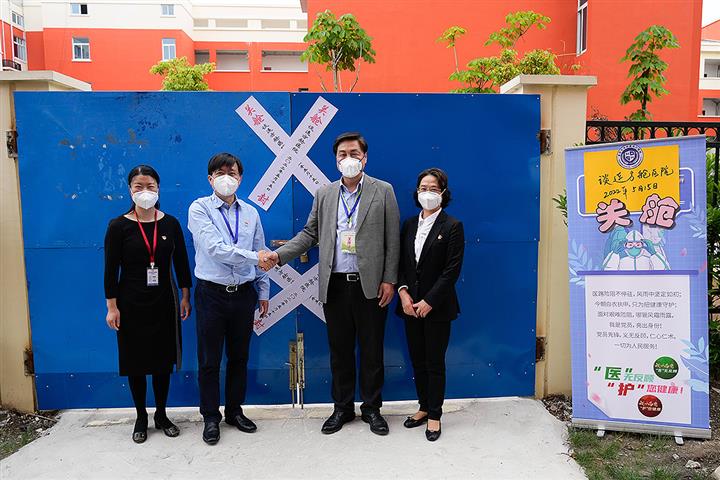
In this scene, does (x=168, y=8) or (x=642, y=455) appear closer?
(x=642, y=455)

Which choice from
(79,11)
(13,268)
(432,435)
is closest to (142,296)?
(13,268)

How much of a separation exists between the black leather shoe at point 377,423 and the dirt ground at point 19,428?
6.89 feet

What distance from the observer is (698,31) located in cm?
1173

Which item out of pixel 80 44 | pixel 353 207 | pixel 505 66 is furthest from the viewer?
pixel 80 44

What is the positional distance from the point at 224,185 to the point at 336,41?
20.2 ft

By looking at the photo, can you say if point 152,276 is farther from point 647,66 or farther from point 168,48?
point 168,48

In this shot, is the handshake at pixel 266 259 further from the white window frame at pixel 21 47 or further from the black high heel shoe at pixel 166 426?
the white window frame at pixel 21 47

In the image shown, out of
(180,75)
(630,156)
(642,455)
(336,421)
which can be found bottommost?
(642,455)

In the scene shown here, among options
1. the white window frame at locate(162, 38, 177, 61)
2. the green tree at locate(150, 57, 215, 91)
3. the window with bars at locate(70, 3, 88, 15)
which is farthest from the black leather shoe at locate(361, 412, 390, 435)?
the window with bars at locate(70, 3, 88, 15)

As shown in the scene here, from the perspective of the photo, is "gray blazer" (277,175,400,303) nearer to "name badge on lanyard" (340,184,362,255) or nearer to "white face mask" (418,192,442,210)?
"name badge on lanyard" (340,184,362,255)

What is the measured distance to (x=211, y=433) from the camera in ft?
10.4

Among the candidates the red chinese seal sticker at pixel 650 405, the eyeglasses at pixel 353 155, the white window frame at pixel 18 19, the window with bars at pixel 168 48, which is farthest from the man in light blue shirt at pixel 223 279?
the white window frame at pixel 18 19

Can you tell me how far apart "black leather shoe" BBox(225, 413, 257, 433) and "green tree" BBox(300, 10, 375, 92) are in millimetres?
6493

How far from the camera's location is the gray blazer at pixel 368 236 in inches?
125
